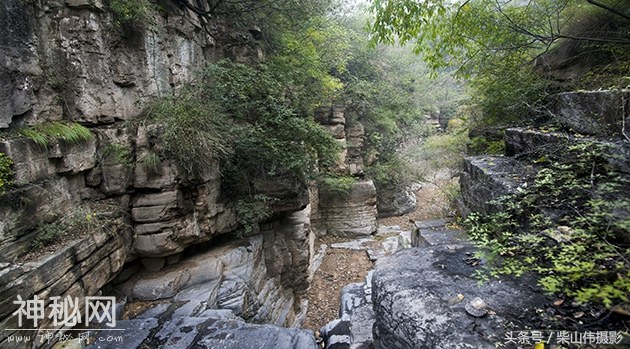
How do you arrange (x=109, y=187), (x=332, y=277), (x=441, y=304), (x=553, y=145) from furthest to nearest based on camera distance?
(x=332, y=277) < (x=109, y=187) < (x=553, y=145) < (x=441, y=304)

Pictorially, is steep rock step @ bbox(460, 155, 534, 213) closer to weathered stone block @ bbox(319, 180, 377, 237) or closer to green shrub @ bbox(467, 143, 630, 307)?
green shrub @ bbox(467, 143, 630, 307)

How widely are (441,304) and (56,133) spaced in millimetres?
4336

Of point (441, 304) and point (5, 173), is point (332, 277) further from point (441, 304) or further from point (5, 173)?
point (5, 173)

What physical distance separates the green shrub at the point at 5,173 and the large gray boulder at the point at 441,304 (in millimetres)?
3664

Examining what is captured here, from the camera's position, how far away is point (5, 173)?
2.70 metres

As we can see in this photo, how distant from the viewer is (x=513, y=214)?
2793 millimetres

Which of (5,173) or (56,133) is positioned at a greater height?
(56,133)

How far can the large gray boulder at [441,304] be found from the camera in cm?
195

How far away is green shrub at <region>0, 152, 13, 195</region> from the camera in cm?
266

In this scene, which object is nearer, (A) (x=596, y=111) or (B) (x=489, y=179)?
(A) (x=596, y=111)

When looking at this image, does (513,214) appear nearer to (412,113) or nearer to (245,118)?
(245,118)

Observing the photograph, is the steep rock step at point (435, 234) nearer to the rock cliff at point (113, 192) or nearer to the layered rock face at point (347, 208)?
the rock cliff at point (113, 192)

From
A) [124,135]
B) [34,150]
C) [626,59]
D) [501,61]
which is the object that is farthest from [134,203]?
[626,59]

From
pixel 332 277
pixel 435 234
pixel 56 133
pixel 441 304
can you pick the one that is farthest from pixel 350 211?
pixel 56 133
